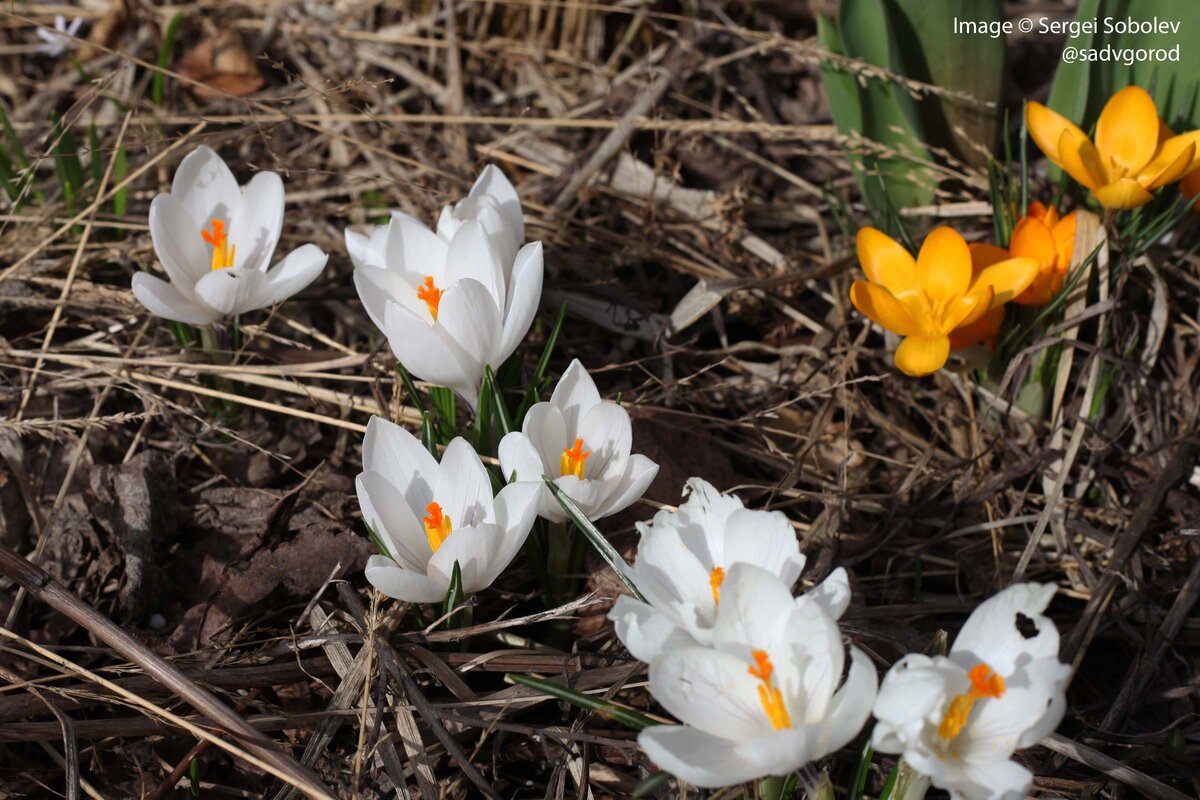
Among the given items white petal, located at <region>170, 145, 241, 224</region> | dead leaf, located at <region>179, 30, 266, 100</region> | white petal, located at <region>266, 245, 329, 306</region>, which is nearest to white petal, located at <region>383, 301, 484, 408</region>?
white petal, located at <region>266, 245, 329, 306</region>

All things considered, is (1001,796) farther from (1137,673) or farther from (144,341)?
(144,341)

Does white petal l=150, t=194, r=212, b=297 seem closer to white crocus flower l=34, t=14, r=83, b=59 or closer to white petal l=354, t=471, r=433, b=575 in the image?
white petal l=354, t=471, r=433, b=575

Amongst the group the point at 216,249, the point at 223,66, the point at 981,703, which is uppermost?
the point at 223,66

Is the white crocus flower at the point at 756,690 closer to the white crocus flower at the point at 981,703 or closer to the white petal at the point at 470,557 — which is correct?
the white crocus flower at the point at 981,703

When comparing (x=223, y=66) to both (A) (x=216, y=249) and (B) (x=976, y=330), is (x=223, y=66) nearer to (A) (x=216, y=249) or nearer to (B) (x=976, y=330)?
(A) (x=216, y=249)

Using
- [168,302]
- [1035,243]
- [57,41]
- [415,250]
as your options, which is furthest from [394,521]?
[57,41]

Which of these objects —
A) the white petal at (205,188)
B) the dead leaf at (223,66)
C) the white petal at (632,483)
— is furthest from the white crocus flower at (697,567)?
the dead leaf at (223,66)
